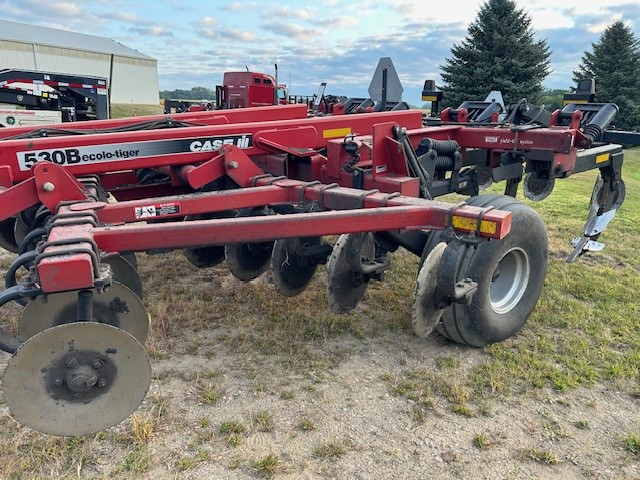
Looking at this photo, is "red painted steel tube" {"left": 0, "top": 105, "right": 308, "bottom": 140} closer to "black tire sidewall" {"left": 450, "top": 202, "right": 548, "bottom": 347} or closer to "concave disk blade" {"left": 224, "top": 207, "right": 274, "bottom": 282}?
"concave disk blade" {"left": 224, "top": 207, "right": 274, "bottom": 282}

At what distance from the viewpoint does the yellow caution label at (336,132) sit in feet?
13.9

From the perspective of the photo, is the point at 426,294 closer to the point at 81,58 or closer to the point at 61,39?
the point at 81,58

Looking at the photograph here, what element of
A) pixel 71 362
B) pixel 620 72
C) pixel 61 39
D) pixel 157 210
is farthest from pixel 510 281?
pixel 61 39

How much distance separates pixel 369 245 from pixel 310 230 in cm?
81

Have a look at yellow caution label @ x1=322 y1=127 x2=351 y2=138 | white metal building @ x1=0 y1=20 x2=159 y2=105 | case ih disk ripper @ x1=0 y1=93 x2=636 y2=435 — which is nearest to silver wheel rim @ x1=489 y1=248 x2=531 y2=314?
case ih disk ripper @ x1=0 y1=93 x2=636 y2=435

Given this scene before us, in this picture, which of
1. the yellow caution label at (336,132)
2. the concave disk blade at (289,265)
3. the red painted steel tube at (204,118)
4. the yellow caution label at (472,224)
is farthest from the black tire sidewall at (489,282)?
the red painted steel tube at (204,118)

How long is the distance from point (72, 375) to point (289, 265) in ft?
6.18

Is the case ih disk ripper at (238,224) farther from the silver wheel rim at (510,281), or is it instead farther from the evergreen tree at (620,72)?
the evergreen tree at (620,72)

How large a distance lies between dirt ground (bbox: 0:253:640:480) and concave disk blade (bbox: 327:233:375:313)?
1.09 ft

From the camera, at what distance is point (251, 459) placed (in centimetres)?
251

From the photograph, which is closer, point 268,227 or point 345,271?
point 268,227

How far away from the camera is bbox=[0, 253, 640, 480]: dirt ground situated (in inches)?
97.8

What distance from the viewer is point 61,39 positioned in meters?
46.7

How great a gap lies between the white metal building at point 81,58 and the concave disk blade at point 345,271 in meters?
40.1
